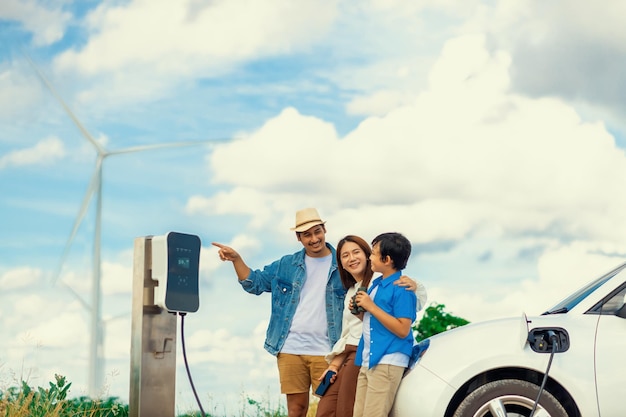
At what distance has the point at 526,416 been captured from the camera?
→ 18.3ft

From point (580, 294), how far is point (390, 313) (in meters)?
1.31

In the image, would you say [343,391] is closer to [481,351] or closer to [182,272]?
[481,351]

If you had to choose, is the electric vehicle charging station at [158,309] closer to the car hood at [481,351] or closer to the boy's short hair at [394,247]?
the boy's short hair at [394,247]

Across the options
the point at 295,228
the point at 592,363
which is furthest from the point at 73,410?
the point at 592,363

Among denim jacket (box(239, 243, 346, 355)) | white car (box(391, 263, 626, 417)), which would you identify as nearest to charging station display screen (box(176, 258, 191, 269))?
denim jacket (box(239, 243, 346, 355))

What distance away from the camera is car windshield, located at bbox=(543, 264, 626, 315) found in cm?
592

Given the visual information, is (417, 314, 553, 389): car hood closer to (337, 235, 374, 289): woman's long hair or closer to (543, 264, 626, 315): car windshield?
(543, 264, 626, 315): car windshield

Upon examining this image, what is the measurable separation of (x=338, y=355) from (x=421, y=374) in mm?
611

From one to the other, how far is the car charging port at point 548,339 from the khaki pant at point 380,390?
0.79 m

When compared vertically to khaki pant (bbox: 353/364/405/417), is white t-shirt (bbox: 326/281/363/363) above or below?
above

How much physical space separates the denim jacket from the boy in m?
0.76

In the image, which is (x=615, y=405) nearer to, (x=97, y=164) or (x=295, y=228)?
(x=295, y=228)

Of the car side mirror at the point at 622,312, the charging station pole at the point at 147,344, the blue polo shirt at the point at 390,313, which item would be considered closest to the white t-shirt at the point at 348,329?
the blue polo shirt at the point at 390,313

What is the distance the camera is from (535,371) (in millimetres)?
5621
